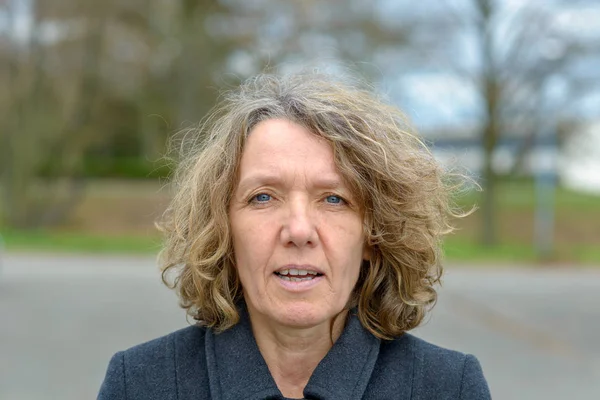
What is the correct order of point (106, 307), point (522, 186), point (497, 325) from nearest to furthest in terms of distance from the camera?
1. point (497, 325)
2. point (106, 307)
3. point (522, 186)

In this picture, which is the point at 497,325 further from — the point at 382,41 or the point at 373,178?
the point at 382,41

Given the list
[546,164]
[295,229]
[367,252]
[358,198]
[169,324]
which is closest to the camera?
[295,229]

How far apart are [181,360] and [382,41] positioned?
19.2 meters

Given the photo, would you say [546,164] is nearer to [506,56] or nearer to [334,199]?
[506,56]

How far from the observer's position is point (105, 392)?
1.90 m

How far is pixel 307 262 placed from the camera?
71.2 inches

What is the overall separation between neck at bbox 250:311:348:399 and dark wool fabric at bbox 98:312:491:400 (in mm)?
42

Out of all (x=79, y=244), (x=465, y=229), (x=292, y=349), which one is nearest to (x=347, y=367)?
(x=292, y=349)

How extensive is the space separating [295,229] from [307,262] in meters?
0.08

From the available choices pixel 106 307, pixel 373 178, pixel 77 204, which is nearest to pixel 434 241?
pixel 373 178

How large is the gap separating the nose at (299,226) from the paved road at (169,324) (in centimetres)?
500

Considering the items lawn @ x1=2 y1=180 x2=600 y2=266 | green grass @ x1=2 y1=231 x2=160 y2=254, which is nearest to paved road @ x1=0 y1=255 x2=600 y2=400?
lawn @ x1=2 y1=180 x2=600 y2=266

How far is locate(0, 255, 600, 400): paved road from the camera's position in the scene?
22.8 feet

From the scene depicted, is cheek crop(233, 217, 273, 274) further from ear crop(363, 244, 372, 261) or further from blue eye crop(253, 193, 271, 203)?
ear crop(363, 244, 372, 261)
